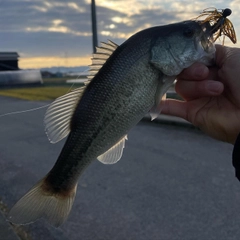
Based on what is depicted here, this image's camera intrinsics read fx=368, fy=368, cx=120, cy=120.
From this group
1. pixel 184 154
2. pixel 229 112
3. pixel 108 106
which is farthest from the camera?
pixel 184 154

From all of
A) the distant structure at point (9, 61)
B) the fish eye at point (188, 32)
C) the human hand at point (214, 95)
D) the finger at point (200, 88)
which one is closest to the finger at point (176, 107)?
the human hand at point (214, 95)

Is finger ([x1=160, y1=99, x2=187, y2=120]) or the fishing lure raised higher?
the fishing lure

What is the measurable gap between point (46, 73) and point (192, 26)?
126ft

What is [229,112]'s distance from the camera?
2826 millimetres

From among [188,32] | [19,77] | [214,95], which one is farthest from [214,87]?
[19,77]

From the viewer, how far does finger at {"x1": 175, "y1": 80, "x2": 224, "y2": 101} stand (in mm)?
2451

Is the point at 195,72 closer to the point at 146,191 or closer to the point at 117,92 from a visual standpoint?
the point at 117,92

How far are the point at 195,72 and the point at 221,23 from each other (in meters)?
0.33

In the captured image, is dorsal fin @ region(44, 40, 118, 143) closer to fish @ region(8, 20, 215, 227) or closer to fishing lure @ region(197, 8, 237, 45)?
fish @ region(8, 20, 215, 227)

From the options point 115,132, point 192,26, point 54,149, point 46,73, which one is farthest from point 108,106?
point 46,73

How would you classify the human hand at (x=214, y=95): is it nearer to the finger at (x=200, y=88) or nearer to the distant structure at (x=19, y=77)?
the finger at (x=200, y=88)

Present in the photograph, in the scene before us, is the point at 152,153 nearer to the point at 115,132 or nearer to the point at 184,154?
the point at 184,154

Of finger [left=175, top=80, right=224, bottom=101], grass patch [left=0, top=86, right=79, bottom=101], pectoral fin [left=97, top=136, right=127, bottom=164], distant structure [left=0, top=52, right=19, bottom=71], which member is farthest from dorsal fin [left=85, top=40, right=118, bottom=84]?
distant structure [left=0, top=52, right=19, bottom=71]

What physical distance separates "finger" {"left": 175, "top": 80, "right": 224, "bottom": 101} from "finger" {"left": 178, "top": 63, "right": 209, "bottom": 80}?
0.27 ft
